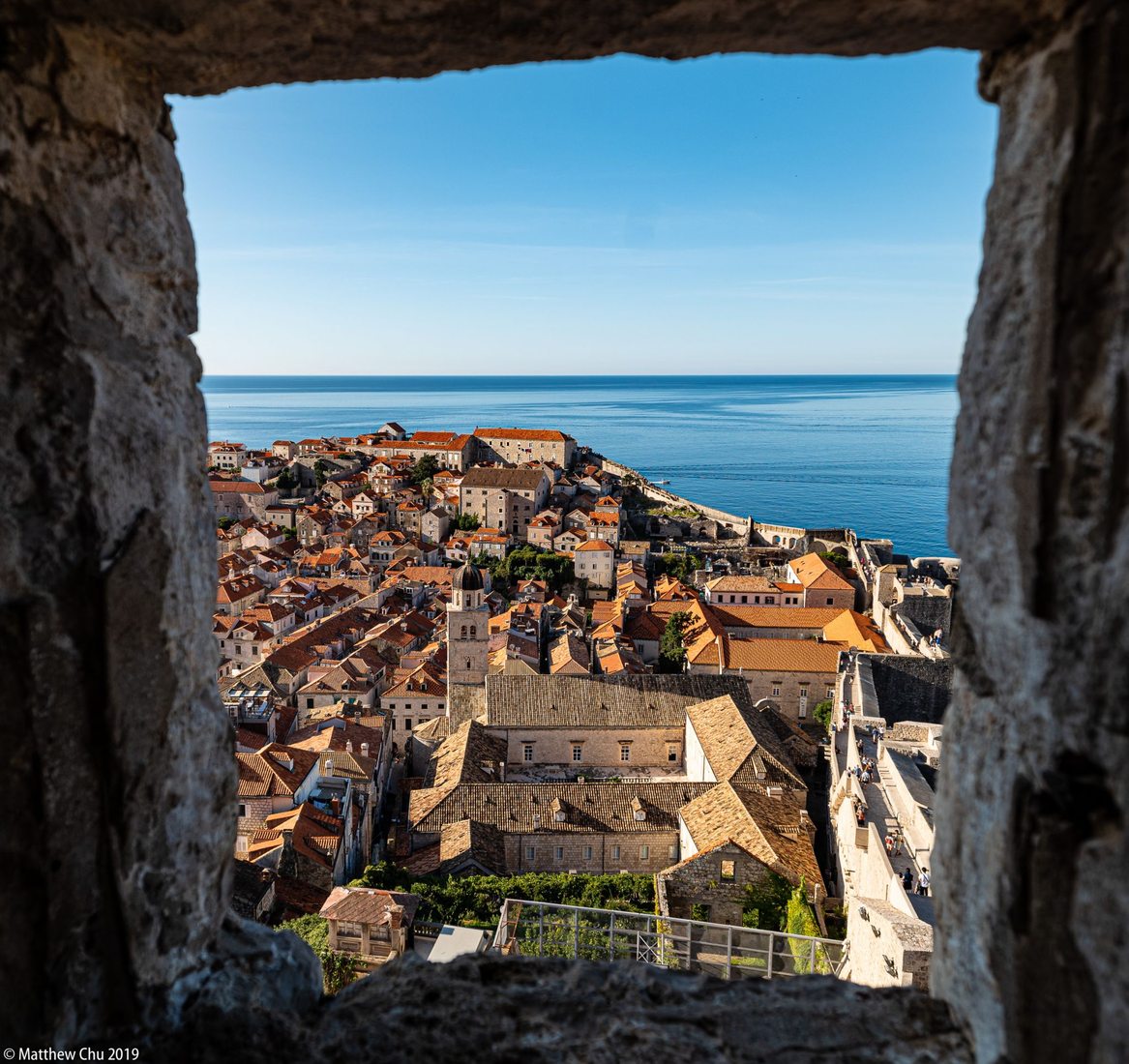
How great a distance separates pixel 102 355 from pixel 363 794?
62.2ft

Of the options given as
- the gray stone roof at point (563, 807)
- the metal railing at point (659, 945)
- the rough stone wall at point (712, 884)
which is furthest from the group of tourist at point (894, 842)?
the gray stone roof at point (563, 807)

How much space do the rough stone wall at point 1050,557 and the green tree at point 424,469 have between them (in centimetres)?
6466

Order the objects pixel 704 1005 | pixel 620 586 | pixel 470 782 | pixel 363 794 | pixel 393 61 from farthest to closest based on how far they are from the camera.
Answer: pixel 620 586 < pixel 363 794 < pixel 470 782 < pixel 704 1005 < pixel 393 61

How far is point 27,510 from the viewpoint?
200cm

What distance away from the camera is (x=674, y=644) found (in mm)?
30750

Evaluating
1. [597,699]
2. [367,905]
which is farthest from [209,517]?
[597,699]

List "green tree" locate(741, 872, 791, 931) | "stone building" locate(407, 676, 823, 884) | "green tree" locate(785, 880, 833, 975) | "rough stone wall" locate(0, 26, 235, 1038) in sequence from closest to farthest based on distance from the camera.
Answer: "rough stone wall" locate(0, 26, 235, 1038), "green tree" locate(785, 880, 833, 975), "green tree" locate(741, 872, 791, 931), "stone building" locate(407, 676, 823, 884)

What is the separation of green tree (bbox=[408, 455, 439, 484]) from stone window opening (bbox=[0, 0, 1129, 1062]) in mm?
64008


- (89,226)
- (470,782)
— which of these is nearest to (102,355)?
(89,226)

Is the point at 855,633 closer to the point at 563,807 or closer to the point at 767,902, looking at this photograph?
the point at 563,807

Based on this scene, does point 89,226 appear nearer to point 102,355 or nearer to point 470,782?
point 102,355

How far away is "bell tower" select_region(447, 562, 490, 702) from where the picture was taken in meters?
25.2

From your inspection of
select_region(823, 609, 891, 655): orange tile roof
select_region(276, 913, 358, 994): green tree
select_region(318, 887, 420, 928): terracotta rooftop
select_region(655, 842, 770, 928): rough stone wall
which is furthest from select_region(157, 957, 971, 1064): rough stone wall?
select_region(823, 609, 891, 655): orange tile roof

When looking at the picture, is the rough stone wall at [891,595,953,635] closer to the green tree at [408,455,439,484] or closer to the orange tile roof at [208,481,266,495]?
the green tree at [408,455,439,484]
